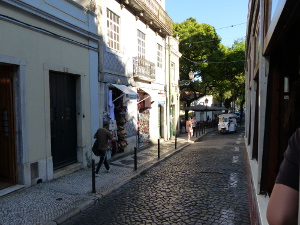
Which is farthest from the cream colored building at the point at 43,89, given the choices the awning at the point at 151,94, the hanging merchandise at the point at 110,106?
the awning at the point at 151,94

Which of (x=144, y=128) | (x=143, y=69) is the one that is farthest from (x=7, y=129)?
(x=144, y=128)

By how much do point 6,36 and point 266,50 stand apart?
247 inches

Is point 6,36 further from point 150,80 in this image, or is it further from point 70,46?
point 150,80

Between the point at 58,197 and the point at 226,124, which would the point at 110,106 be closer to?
the point at 58,197

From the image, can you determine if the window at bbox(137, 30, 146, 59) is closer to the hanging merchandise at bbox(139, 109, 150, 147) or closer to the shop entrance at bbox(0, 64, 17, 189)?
the hanging merchandise at bbox(139, 109, 150, 147)

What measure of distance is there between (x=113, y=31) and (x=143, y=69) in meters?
3.02


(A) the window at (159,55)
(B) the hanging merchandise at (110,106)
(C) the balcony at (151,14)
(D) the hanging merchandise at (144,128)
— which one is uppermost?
(C) the balcony at (151,14)

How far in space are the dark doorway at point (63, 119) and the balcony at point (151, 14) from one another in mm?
5341

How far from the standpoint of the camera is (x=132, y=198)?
6.45 meters

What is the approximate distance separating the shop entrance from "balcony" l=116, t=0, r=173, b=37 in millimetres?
7007

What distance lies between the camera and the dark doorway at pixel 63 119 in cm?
848

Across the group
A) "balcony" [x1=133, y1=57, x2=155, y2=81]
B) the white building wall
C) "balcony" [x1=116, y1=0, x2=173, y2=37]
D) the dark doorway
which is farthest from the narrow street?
"balcony" [x1=116, y1=0, x2=173, y2=37]

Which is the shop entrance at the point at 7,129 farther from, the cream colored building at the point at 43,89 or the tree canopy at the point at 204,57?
the tree canopy at the point at 204,57

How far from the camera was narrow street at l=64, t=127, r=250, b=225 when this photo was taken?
5156 mm
